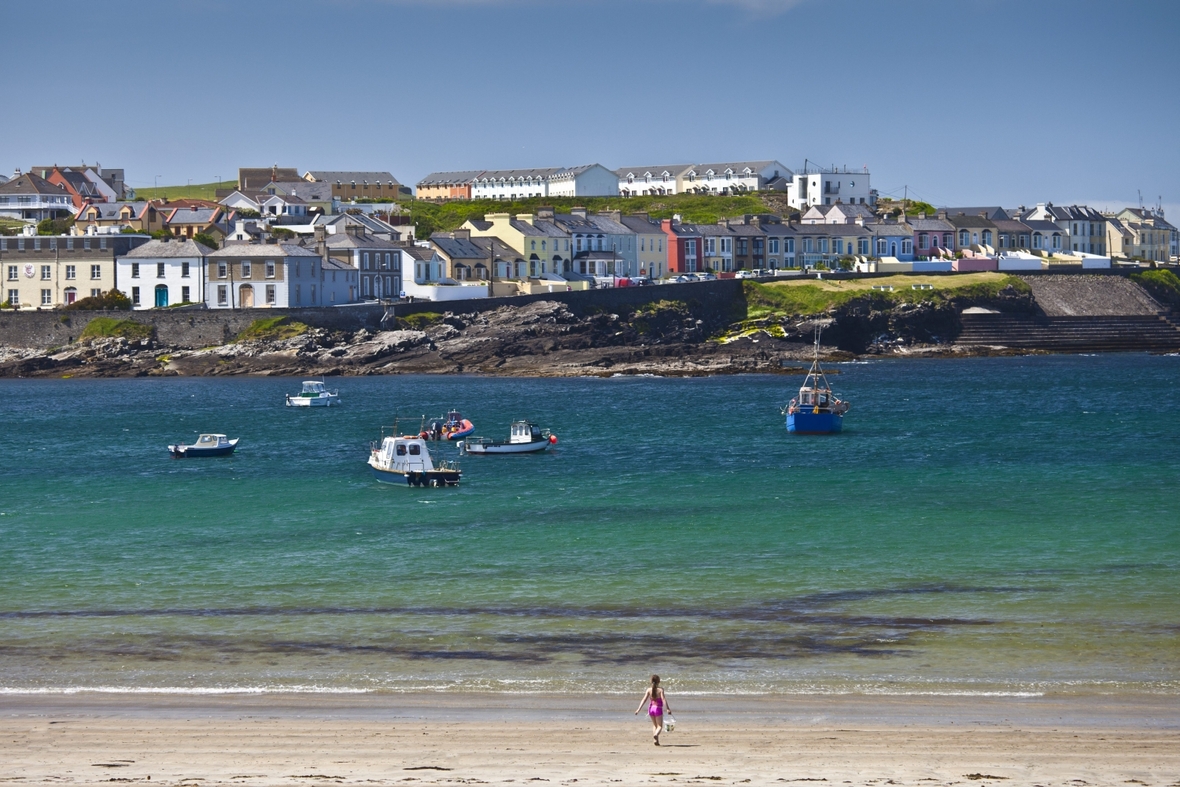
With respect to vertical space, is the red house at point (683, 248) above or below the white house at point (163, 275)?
above

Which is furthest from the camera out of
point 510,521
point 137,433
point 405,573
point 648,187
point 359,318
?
point 648,187

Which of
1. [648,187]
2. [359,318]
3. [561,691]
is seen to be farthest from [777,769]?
[648,187]

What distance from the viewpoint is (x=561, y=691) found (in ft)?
77.3

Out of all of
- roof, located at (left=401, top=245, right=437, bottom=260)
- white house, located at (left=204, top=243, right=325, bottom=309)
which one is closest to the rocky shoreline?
white house, located at (left=204, top=243, right=325, bottom=309)

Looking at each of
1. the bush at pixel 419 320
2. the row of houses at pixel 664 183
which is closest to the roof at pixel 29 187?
the row of houses at pixel 664 183

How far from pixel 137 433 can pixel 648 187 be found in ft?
408

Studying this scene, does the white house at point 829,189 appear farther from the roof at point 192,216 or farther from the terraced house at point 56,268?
the terraced house at point 56,268

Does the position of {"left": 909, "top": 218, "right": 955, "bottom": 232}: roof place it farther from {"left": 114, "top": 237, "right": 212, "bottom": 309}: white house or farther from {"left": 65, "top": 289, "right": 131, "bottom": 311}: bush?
{"left": 65, "top": 289, "right": 131, "bottom": 311}: bush

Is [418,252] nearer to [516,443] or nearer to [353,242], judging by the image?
[353,242]

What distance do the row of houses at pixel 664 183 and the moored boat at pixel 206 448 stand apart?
377ft

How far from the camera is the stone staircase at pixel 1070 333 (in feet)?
370

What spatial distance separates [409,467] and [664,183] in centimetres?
13766

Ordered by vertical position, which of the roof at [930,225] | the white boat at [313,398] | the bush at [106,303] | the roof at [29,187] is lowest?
the white boat at [313,398]

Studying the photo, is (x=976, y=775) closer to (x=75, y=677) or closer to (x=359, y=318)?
(x=75, y=677)
